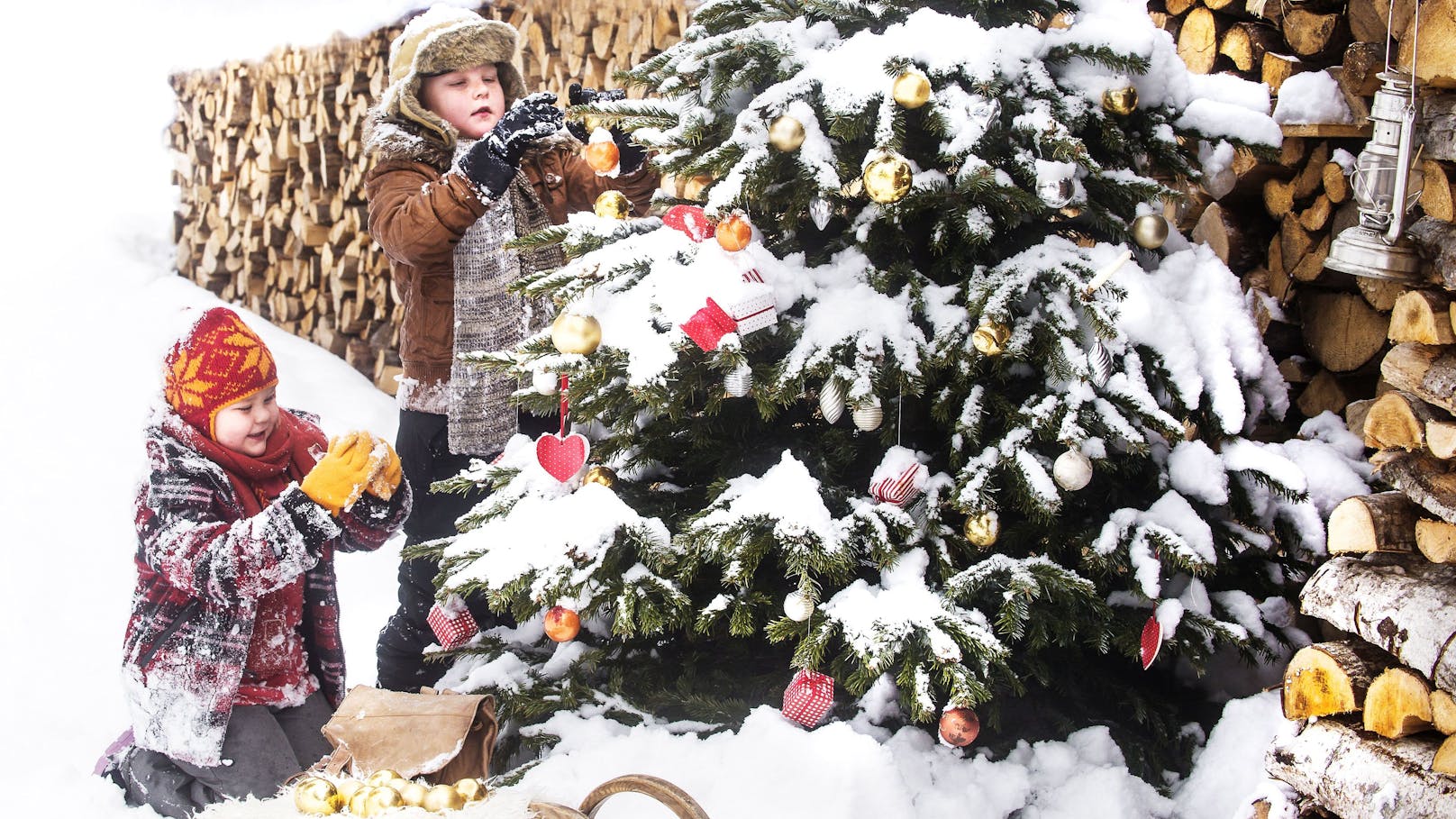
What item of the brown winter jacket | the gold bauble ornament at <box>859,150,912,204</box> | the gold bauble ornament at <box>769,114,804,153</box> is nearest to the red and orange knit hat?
the brown winter jacket

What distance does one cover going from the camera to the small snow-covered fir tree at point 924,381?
5.77 ft

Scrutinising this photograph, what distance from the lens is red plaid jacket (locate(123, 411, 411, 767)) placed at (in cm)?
209

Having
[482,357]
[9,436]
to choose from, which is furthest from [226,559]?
[9,436]

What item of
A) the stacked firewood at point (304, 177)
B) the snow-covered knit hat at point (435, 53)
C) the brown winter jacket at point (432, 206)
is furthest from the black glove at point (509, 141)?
the stacked firewood at point (304, 177)

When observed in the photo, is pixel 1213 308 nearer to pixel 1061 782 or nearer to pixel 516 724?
pixel 1061 782

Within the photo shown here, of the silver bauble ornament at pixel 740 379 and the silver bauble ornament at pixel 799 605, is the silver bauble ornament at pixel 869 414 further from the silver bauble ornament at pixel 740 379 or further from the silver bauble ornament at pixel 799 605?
the silver bauble ornament at pixel 799 605

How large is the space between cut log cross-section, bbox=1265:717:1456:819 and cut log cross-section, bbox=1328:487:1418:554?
254 mm

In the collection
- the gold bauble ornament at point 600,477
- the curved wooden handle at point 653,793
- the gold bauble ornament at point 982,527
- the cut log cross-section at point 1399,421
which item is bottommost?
the curved wooden handle at point 653,793

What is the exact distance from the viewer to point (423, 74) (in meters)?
2.67

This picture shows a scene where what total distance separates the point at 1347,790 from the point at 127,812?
2248 millimetres

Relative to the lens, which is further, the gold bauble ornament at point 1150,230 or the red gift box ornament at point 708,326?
the gold bauble ornament at point 1150,230

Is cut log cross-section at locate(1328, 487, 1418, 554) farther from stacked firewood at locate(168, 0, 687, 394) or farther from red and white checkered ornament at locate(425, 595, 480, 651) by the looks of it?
stacked firewood at locate(168, 0, 687, 394)

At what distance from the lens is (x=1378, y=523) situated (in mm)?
1575

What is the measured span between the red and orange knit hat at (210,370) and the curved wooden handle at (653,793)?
1.09 metres
